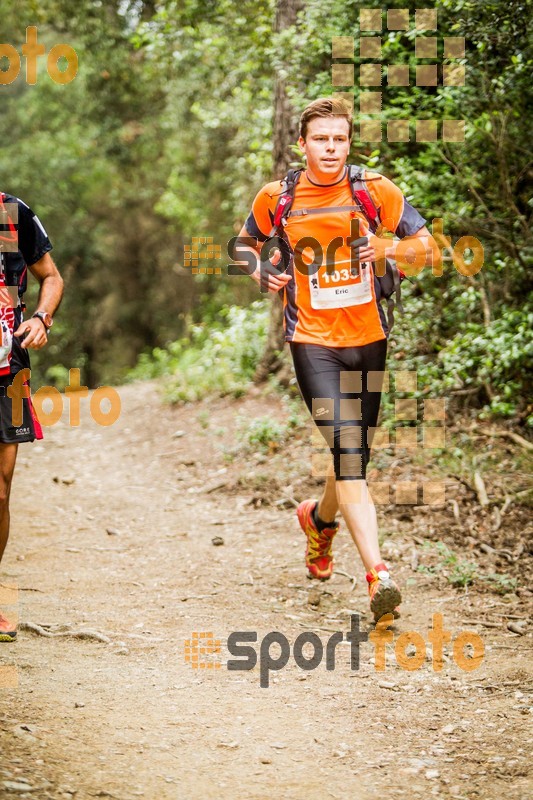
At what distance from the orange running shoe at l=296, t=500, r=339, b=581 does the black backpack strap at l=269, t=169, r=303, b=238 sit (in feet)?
5.24

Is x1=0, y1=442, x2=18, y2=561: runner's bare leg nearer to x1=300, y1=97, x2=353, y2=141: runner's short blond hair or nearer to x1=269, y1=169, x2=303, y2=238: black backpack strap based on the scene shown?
x1=269, y1=169, x2=303, y2=238: black backpack strap

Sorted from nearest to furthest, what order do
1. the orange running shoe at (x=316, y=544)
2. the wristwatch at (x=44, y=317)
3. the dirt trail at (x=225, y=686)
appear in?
the dirt trail at (x=225, y=686) < the wristwatch at (x=44, y=317) < the orange running shoe at (x=316, y=544)

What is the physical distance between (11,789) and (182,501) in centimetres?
458

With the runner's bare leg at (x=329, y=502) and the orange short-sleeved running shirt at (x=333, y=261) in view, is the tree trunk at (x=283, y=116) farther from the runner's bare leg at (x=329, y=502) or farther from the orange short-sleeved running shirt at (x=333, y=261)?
the orange short-sleeved running shirt at (x=333, y=261)

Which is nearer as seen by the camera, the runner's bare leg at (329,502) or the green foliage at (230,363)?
the runner's bare leg at (329,502)

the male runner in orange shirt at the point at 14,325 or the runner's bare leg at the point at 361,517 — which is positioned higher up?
the male runner in orange shirt at the point at 14,325

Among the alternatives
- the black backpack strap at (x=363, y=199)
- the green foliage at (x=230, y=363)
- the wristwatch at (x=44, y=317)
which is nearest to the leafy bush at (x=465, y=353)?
the black backpack strap at (x=363, y=199)

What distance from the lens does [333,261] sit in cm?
430

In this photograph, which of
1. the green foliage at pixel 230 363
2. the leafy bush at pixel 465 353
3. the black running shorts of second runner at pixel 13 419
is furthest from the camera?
the green foliage at pixel 230 363

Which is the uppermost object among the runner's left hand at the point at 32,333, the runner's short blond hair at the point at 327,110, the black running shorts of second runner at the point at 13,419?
the runner's short blond hair at the point at 327,110

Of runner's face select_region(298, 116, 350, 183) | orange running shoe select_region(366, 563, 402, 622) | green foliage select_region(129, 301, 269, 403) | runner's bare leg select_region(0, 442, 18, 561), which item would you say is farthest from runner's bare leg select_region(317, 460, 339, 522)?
green foliage select_region(129, 301, 269, 403)

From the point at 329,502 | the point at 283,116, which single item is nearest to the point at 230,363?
the point at 283,116

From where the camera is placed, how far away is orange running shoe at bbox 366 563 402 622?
3961 millimetres

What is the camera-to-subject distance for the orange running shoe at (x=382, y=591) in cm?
396
